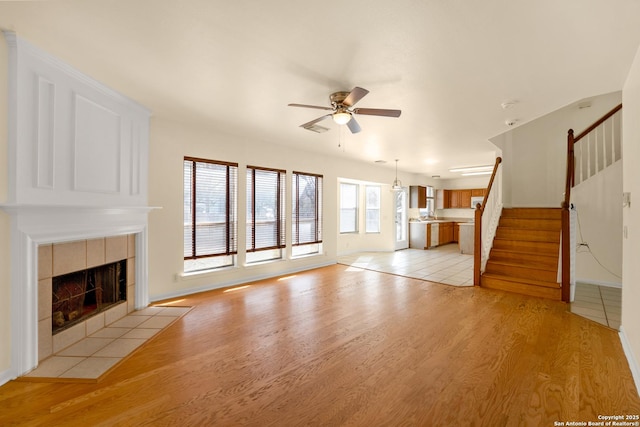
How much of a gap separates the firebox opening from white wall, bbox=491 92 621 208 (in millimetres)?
6840

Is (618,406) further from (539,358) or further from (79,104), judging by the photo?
(79,104)

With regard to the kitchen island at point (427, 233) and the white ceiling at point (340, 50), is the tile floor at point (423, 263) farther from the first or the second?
the white ceiling at point (340, 50)

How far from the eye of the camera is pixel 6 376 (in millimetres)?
2039

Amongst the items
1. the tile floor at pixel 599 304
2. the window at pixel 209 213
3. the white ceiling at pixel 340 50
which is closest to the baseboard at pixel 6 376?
the window at pixel 209 213

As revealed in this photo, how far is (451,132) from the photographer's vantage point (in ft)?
14.5

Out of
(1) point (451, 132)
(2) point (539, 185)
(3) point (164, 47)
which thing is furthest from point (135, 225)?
(2) point (539, 185)

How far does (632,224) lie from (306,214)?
15.3 ft

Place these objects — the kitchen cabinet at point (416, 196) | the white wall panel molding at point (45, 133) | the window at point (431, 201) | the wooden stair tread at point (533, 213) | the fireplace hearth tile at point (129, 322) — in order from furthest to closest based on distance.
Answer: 1. the window at point (431, 201)
2. the kitchen cabinet at point (416, 196)
3. the wooden stair tread at point (533, 213)
4. the fireplace hearth tile at point (129, 322)
5. the white wall panel molding at point (45, 133)

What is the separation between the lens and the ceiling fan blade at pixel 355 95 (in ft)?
7.33

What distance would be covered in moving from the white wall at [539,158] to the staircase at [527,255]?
95cm

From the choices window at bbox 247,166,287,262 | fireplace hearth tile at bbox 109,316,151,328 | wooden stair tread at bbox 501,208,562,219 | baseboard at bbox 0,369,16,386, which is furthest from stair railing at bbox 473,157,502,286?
baseboard at bbox 0,369,16,386

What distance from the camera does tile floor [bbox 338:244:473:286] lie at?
5.20m

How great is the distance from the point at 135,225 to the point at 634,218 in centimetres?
507

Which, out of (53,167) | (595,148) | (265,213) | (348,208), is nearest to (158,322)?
(53,167)
